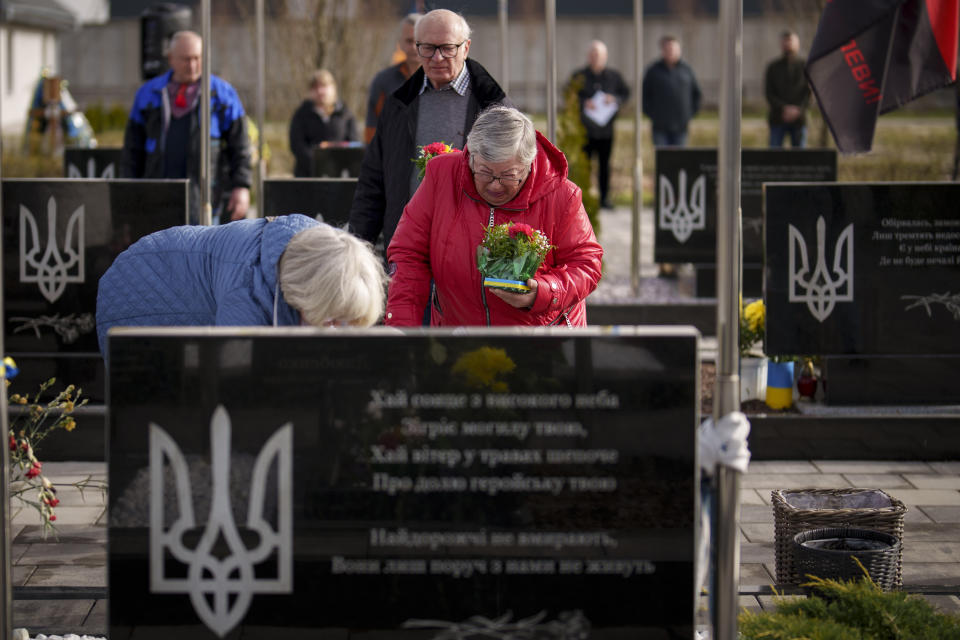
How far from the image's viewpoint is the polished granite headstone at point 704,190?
39.7ft

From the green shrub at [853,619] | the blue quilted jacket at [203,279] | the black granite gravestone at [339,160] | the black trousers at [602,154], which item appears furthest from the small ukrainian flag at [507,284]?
the black trousers at [602,154]

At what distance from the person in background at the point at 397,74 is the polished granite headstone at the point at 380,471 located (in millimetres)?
5713

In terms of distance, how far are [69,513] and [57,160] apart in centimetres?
1454

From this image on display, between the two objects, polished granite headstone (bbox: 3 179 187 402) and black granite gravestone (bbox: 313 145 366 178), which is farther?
black granite gravestone (bbox: 313 145 366 178)

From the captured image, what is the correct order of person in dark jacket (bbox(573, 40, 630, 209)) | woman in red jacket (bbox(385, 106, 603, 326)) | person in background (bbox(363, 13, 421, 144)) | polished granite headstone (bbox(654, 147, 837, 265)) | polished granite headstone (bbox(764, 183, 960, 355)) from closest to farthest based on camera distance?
woman in red jacket (bbox(385, 106, 603, 326))
polished granite headstone (bbox(764, 183, 960, 355))
person in background (bbox(363, 13, 421, 144))
polished granite headstone (bbox(654, 147, 837, 265))
person in dark jacket (bbox(573, 40, 630, 209))

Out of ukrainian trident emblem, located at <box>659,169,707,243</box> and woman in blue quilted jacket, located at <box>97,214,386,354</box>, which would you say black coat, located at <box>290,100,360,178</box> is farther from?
woman in blue quilted jacket, located at <box>97,214,386,354</box>

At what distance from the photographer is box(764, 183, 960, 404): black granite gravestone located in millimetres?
7973

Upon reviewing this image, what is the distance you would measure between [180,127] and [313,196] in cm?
104

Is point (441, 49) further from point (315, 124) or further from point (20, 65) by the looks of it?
point (20, 65)

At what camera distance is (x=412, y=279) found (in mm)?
5348

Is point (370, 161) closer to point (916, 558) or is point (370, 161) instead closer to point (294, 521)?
point (916, 558)

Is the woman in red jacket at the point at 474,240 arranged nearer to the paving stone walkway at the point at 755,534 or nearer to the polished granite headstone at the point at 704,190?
the paving stone walkway at the point at 755,534

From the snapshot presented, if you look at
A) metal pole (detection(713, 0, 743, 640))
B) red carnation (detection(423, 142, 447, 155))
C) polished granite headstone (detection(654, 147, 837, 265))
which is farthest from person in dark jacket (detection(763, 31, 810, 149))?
metal pole (detection(713, 0, 743, 640))

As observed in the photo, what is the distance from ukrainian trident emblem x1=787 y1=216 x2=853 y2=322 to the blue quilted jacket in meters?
4.47
